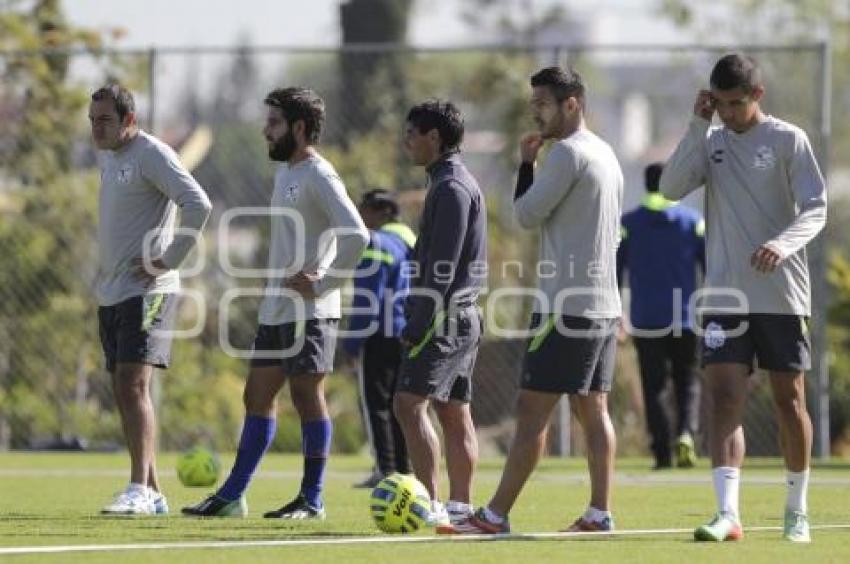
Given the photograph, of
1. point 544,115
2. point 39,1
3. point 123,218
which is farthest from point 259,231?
point 544,115

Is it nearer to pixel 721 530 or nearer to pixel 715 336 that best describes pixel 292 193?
pixel 715 336

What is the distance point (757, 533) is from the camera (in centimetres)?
1057

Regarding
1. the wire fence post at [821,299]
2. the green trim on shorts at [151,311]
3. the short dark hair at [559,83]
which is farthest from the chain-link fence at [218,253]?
the short dark hair at [559,83]

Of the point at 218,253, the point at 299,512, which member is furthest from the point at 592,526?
the point at 218,253

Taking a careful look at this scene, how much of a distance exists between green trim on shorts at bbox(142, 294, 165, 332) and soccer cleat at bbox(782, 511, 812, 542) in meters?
3.77

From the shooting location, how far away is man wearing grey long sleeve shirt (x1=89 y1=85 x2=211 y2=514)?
39.6 ft

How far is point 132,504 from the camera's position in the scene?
11.9 m

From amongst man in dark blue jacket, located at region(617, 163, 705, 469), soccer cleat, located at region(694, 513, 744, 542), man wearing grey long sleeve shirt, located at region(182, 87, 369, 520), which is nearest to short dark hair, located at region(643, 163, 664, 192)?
man in dark blue jacket, located at region(617, 163, 705, 469)

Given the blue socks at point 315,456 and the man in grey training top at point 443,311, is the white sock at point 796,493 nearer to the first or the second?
the man in grey training top at point 443,311

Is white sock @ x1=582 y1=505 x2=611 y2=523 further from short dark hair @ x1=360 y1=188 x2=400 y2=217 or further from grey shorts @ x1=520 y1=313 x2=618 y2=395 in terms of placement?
short dark hair @ x1=360 y1=188 x2=400 y2=217

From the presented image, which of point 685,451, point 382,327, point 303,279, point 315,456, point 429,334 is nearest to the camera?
point 429,334

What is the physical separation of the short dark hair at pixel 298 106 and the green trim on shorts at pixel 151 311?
1.25m

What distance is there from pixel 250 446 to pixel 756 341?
3.12 meters

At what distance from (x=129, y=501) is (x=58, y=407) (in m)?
8.88
